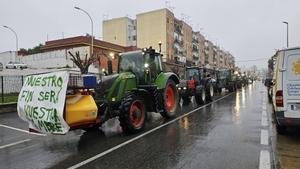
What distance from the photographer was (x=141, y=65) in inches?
413

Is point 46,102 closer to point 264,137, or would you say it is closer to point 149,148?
point 149,148

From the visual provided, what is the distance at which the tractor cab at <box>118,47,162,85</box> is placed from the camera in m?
10.4

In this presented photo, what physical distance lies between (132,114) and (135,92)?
42.9 inches

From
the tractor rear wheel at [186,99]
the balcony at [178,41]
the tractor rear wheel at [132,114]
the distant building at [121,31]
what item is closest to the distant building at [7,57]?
the distant building at [121,31]

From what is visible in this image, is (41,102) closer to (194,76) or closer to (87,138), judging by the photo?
(87,138)

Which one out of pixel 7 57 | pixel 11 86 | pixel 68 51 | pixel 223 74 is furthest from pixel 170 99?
pixel 7 57

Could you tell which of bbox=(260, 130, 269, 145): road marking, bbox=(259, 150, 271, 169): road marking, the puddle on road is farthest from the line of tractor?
the puddle on road

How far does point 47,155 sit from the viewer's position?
21.6 feet

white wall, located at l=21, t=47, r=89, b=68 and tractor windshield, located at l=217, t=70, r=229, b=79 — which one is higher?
white wall, located at l=21, t=47, r=89, b=68

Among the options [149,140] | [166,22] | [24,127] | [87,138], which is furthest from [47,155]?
[166,22]

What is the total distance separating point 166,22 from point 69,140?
2324 inches

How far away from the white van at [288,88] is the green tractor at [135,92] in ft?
12.8

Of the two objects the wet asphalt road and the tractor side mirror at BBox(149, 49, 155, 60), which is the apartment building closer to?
the tractor side mirror at BBox(149, 49, 155, 60)

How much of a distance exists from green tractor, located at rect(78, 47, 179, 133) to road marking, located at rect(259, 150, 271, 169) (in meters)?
3.67
